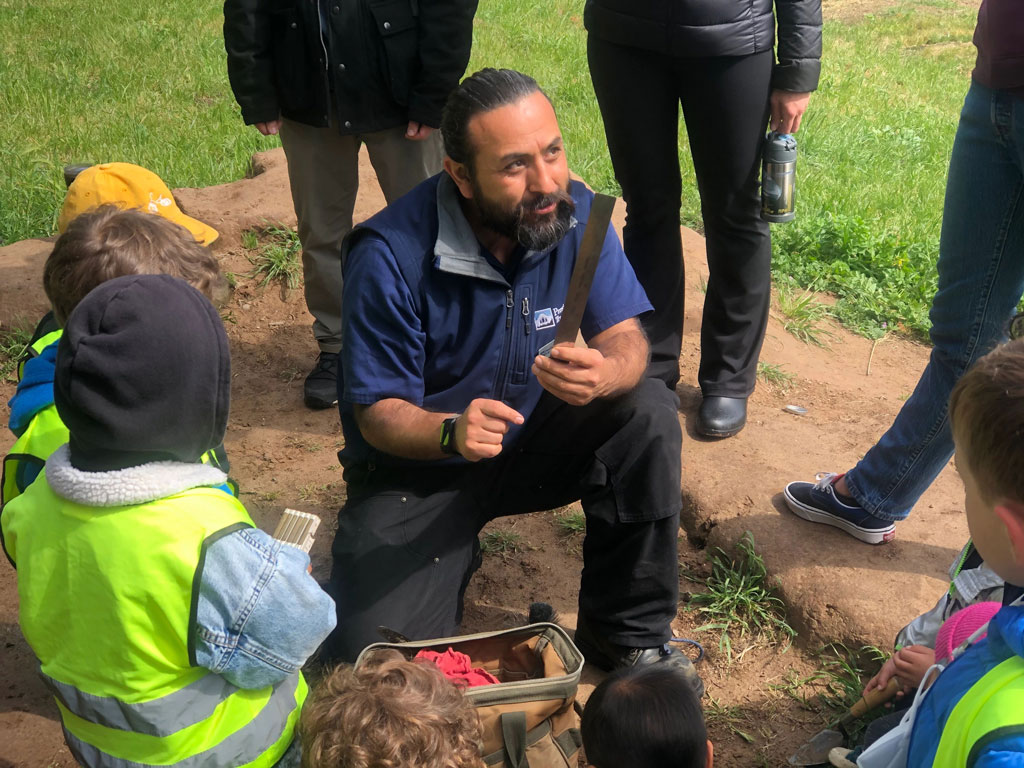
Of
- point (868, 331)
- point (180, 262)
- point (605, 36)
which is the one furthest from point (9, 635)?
point (868, 331)

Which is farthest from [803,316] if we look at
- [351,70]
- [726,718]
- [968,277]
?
[726,718]

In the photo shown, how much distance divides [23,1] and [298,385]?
7.33 m

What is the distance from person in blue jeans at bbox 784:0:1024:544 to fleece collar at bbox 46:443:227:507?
212 cm

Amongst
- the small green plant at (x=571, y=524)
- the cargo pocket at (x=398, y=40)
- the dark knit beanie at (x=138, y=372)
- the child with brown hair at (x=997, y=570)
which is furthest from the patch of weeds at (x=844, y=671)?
the cargo pocket at (x=398, y=40)

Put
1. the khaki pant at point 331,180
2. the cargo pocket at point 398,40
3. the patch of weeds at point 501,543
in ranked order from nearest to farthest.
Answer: the patch of weeds at point 501,543
the cargo pocket at point 398,40
the khaki pant at point 331,180

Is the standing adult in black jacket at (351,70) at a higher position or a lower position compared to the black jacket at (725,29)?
lower

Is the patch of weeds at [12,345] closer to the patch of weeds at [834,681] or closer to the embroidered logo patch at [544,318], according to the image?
the embroidered logo patch at [544,318]

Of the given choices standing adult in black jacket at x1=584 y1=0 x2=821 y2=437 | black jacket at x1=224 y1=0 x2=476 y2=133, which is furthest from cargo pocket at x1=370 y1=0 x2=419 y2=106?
standing adult in black jacket at x1=584 y1=0 x2=821 y2=437

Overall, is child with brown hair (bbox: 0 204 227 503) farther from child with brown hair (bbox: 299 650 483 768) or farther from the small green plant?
the small green plant

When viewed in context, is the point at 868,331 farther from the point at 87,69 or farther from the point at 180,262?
the point at 87,69

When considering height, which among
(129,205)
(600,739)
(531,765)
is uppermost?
(129,205)

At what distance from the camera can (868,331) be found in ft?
15.7

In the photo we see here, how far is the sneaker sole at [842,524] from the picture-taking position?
313 cm

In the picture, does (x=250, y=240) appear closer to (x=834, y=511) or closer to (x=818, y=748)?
(x=834, y=511)
